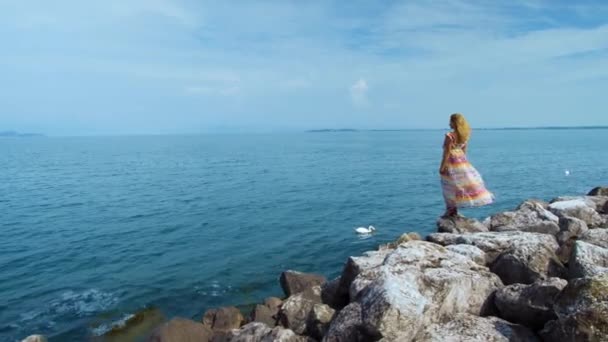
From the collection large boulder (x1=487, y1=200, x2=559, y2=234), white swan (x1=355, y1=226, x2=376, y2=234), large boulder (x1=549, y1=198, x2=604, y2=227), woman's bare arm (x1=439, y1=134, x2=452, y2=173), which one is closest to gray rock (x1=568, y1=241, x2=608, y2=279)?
woman's bare arm (x1=439, y1=134, x2=452, y2=173)

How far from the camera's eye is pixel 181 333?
429 inches

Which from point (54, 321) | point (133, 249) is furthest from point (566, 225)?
point (133, 249)

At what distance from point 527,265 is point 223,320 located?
769cm

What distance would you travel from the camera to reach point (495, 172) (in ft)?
161

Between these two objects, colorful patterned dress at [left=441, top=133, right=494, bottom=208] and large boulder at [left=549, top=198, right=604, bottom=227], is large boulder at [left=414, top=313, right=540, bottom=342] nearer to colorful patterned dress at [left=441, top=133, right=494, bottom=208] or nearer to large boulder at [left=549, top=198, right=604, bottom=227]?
colorful patterned dress at [left=441, top=133, right=494, bottom=208]

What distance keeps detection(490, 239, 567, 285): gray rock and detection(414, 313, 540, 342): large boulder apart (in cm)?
207

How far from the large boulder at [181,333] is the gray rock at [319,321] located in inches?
117

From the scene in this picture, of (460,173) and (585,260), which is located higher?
(460,173)

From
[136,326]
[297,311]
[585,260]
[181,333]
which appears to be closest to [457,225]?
[585,260]

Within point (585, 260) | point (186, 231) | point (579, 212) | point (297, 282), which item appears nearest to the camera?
point (585, 260)

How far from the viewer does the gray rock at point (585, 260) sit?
28.3 ft

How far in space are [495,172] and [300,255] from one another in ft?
116

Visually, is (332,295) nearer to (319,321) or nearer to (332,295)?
(332,295)

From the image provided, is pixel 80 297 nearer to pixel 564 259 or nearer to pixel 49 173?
pixel 564 259
